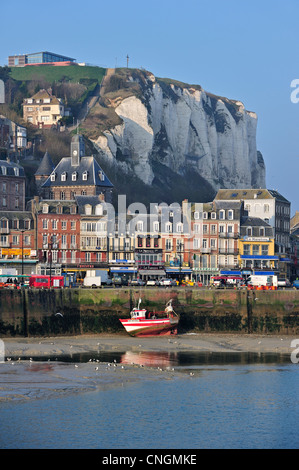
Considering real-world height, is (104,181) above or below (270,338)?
above

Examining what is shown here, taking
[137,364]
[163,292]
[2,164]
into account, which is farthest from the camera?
[2,164]

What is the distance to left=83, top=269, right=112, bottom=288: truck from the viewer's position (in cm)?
8944

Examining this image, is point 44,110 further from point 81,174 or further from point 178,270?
point 178,270

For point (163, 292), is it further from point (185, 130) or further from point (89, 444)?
point (185, 130)

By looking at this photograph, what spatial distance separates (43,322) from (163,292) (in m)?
11.5

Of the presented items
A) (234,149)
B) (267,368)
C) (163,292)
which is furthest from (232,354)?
(234,149)

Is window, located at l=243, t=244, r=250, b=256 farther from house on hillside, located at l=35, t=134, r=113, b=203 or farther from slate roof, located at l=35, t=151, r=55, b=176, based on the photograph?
slate roof, located at l=35, t=151, r=55, b=176

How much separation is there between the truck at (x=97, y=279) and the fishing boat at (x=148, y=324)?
12.5 meters

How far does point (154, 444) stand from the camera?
4322 cm

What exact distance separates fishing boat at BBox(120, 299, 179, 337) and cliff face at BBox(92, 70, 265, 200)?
70.4m

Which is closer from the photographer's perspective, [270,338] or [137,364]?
Answer: [137,364]

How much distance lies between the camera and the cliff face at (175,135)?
503ft

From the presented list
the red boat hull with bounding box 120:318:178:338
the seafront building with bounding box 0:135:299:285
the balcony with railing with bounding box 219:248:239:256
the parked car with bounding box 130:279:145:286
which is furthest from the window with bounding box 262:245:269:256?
the red boat hull with bounding box 120:318:178:338

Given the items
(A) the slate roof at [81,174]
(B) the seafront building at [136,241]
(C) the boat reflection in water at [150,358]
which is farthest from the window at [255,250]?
(C) the boat reflection in water at [150,358]
